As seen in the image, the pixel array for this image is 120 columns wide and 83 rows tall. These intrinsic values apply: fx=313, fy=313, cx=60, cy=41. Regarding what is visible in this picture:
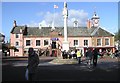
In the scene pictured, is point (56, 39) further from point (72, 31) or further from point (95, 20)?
point (95, 20)

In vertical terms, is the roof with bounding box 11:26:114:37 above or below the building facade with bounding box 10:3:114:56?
above

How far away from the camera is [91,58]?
27.2 meters

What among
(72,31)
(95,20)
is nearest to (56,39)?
(72,31)

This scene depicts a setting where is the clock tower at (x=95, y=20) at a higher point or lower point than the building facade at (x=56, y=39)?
higher

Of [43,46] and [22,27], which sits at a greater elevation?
[22,27]

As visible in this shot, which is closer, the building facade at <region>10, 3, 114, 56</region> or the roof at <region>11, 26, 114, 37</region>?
the building facade at <region>10, 3, 114, 56</region>

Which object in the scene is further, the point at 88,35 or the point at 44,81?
the point at 88,35

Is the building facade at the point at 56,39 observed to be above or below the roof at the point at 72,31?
below

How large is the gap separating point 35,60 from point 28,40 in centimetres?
7062

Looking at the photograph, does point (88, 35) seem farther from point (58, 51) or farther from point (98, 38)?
point (58, 51)

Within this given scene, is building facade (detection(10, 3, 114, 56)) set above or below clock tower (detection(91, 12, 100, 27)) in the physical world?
below

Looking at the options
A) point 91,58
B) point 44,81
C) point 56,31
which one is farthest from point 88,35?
point 44,81

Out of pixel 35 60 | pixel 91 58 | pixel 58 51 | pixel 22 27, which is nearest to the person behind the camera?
pixel 35 60

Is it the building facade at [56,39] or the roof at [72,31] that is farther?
the roof at [72,31]
